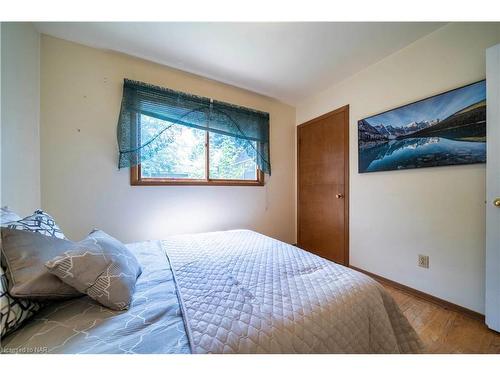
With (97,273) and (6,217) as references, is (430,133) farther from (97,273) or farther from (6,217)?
(6,217)

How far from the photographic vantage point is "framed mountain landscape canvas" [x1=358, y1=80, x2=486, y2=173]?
138 cm

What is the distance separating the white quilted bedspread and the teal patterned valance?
53.5 inches

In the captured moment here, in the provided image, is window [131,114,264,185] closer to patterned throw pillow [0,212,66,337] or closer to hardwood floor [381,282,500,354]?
patterned throw pillow [0,212,66,337]

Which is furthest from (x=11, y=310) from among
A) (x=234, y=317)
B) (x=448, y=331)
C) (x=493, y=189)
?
(x=493, y=189)

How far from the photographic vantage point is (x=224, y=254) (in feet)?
4.19

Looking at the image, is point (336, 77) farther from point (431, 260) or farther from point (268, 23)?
point (431, 260)

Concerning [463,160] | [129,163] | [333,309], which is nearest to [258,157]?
[129,163]

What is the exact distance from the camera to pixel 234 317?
659 mm

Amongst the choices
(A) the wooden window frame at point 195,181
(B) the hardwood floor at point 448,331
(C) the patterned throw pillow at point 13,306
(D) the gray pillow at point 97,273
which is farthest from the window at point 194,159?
(B) the hardwood floor at point 448,331

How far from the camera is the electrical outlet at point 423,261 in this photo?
1.66 meters

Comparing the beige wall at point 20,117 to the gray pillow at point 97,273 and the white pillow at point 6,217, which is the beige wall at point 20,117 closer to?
the white pillow at point 6,217

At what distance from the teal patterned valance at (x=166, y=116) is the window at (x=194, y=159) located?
0.06m

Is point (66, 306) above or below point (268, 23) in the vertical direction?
below
